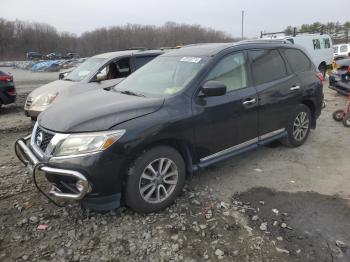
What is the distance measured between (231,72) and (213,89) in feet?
2.30

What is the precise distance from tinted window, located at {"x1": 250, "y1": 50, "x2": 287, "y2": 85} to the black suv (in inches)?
0.6

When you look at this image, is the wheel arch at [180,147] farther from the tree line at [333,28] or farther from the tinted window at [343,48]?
the tree line at [333,28]

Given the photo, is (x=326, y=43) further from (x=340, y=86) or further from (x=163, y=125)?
(x=163, y=125)

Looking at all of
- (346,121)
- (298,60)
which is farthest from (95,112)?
(346,121)

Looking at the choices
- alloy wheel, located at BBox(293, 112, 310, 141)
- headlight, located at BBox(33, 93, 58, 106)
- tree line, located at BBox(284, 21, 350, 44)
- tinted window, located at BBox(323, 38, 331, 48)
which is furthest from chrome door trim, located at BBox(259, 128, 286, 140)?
tree line, located at BBox(284, 21, 350, 44)

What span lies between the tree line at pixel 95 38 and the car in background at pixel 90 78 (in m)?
71.3

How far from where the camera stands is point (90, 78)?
7422 mm

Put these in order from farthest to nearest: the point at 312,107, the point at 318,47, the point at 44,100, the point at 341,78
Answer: the point at 318,47 < the point at 341,78 < the point at 44,100 < the point at 312,107

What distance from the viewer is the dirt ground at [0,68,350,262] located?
10.1ft

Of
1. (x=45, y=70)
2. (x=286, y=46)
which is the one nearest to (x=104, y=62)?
(x=286, y=46)

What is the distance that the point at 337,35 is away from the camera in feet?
A: 158

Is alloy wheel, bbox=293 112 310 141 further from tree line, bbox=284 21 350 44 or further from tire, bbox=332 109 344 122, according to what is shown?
tree line, bbox=284 21 350 44

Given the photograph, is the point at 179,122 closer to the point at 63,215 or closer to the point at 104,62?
the point at 63,215

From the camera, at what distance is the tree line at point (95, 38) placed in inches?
3157
